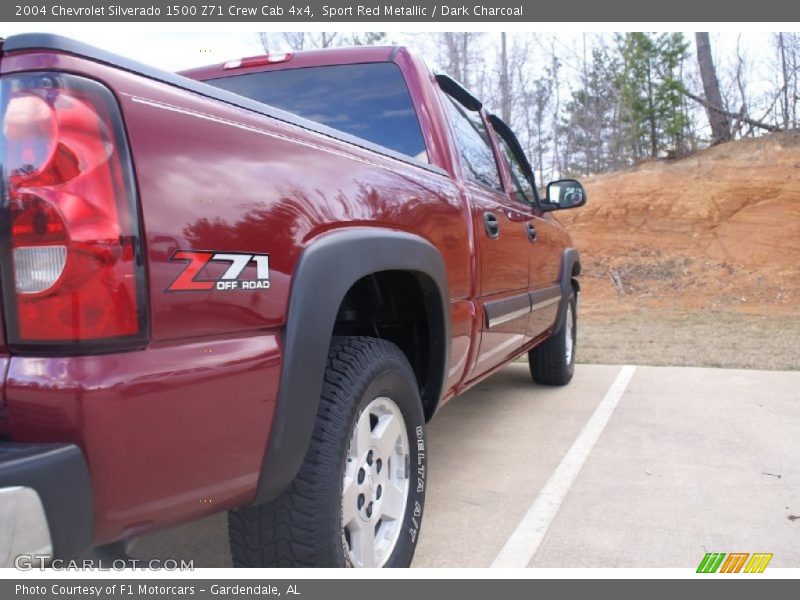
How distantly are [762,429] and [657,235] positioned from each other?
45.1 ft

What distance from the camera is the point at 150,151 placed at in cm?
145

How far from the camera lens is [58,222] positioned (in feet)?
4.49

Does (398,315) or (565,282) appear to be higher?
(398,315)

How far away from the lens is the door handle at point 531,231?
4.15 m

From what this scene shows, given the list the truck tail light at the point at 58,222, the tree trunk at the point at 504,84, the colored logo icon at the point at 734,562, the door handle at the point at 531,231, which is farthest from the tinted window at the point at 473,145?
the tree trunk at the point at 504,84

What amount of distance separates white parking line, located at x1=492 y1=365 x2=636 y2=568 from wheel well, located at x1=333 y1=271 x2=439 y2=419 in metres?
0.64

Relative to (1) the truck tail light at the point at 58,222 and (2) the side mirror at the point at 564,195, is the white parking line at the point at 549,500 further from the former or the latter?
(1) the truck tail light at the point at 58,222

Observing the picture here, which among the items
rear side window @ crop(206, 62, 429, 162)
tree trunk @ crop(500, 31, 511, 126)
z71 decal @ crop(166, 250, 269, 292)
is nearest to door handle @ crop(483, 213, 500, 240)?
rear side window @ crop(206, 62, 429, 162)

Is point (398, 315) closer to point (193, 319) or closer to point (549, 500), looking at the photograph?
point (549, 500)

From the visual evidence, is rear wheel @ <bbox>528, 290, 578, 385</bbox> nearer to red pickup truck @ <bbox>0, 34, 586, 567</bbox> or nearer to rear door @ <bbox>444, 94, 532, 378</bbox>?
rear door @ <bbox>444, 94, 532, 378</bbox>

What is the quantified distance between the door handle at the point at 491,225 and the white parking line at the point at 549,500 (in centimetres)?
129

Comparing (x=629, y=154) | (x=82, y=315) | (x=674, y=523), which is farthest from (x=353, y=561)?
(x=629, y=154)

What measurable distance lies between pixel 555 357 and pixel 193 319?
4.49 meters

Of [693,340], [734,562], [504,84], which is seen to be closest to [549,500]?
[734,562]
